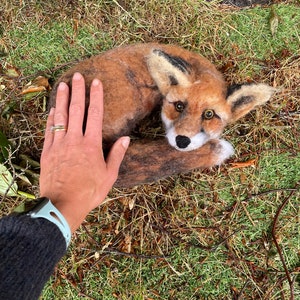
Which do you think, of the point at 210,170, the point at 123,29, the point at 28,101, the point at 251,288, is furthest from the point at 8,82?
the point at 251,288

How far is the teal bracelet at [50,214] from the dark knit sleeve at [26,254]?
24 mm

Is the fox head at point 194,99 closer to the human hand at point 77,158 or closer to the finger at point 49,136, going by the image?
the human hand at point 77,158

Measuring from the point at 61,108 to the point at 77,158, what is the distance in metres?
0.38

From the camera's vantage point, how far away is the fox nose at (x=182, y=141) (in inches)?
95.3

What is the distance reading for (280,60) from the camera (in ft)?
10.6

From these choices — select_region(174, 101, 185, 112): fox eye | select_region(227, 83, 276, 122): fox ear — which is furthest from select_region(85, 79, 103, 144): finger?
select_region(227, 83, 276, 122): fox ear

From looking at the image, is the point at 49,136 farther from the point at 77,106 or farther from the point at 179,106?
the point at 179,106

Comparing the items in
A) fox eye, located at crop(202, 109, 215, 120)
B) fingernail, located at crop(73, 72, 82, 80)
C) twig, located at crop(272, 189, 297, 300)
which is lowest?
twig, located at crop(272, 189, 297, 300)

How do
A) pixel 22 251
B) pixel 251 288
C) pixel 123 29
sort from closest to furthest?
pixel 22 251
pixel 251 288
pixel 123 29

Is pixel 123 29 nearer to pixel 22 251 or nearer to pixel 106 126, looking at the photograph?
pixel 106 126

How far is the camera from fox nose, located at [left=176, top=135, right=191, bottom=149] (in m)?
2.42

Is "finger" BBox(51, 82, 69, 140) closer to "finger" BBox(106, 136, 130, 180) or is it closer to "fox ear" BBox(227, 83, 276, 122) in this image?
"finger" BBox(106, 136, 130, 180)

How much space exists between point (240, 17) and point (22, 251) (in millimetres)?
2502

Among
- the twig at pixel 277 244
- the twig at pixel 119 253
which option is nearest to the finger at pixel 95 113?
the twig at pixel 119 253
